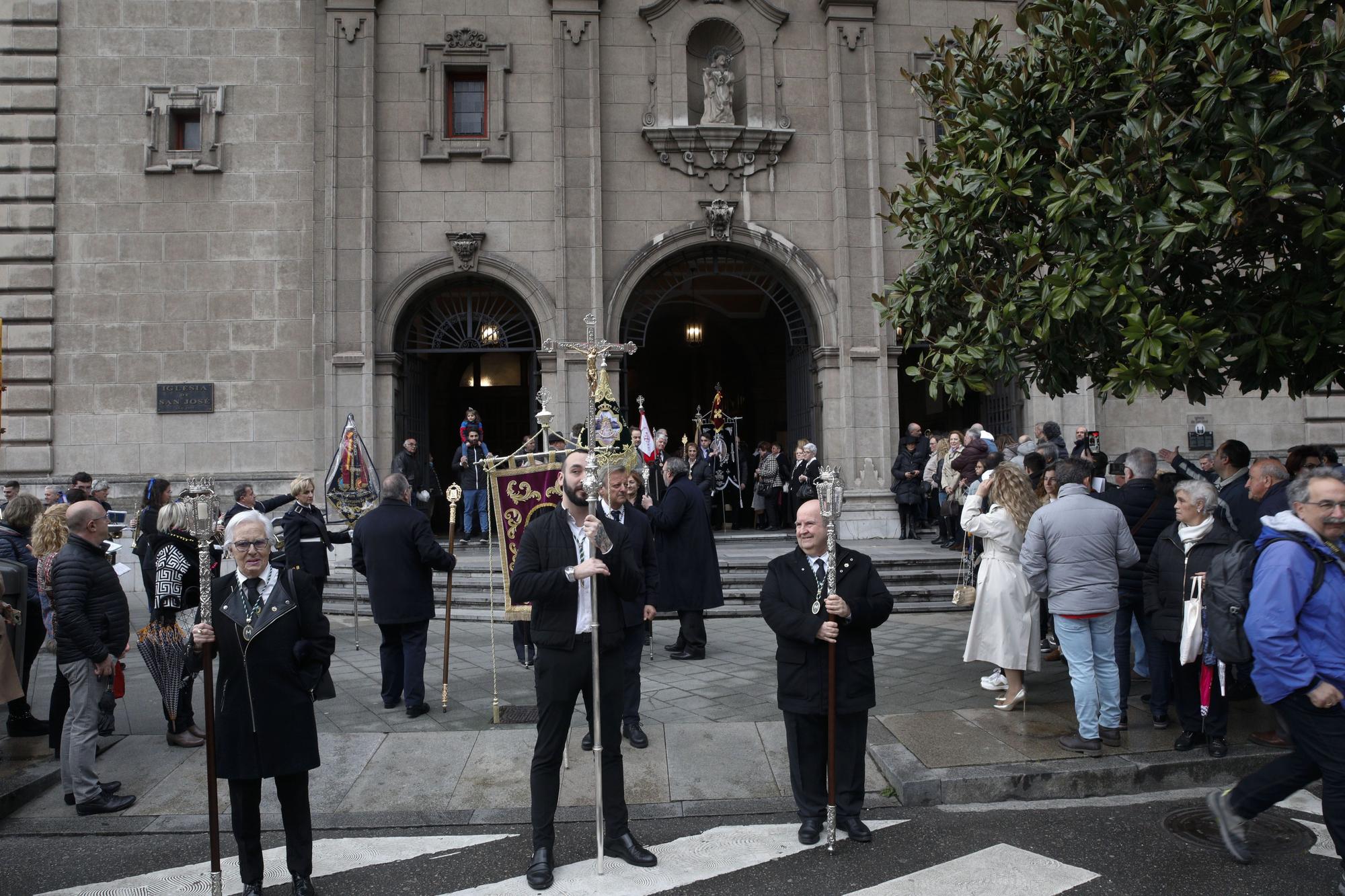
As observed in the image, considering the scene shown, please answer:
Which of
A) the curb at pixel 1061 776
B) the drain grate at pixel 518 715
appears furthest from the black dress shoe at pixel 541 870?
the drain grate at pixel 518 715

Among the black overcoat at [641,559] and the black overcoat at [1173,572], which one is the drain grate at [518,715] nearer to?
the black overcoat at [641,559]

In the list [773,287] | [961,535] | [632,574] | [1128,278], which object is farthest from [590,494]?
[773,287]

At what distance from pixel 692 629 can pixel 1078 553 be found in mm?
4065

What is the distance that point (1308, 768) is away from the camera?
4.41 m

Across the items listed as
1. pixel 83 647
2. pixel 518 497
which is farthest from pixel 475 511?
pixel 83 647

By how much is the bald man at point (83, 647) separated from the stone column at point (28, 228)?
11.0 meters

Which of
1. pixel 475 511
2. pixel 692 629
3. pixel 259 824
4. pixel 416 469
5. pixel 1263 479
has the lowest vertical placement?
pixel 259 824

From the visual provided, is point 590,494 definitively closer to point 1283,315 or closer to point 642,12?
point 1283,315

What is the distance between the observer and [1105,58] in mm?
6891

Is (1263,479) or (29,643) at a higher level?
(1263,479)

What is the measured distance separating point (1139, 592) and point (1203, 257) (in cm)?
263

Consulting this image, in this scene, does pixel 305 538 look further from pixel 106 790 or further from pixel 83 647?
pixel 106 790

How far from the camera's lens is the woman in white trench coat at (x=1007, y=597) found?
719cm

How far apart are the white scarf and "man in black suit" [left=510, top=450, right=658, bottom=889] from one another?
3874 mm
